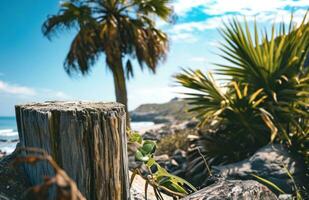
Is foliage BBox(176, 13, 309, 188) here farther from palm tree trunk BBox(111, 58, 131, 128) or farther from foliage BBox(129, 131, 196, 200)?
palm tree trunk BBox(111, 58, 131, 128)

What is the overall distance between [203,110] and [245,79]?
2.83ft

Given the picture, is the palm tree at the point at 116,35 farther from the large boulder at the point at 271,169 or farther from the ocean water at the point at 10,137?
the large boulder at the point at 271,169

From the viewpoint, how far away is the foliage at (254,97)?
22.1ft

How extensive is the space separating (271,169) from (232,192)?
4.05 meters

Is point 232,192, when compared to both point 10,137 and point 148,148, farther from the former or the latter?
point 10,137

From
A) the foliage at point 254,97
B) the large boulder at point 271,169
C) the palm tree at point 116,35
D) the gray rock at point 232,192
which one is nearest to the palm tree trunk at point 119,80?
the palm tree at point 116,35

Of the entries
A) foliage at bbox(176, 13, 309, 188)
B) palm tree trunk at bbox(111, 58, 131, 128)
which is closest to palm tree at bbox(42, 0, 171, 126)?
palm tree trunk at bbox(111, 58, 131, 128)

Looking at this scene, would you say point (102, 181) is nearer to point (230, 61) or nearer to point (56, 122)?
point (56, 122)

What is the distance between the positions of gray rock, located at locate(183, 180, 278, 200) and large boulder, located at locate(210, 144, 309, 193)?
11.6 feet

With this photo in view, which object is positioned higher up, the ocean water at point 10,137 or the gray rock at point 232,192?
the gray rock at point 232,192

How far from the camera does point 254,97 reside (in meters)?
6.59

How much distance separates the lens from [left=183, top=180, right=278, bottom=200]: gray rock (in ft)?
5.80

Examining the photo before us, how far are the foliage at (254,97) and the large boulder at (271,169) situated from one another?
1.70 feet

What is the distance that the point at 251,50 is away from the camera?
285 inches
